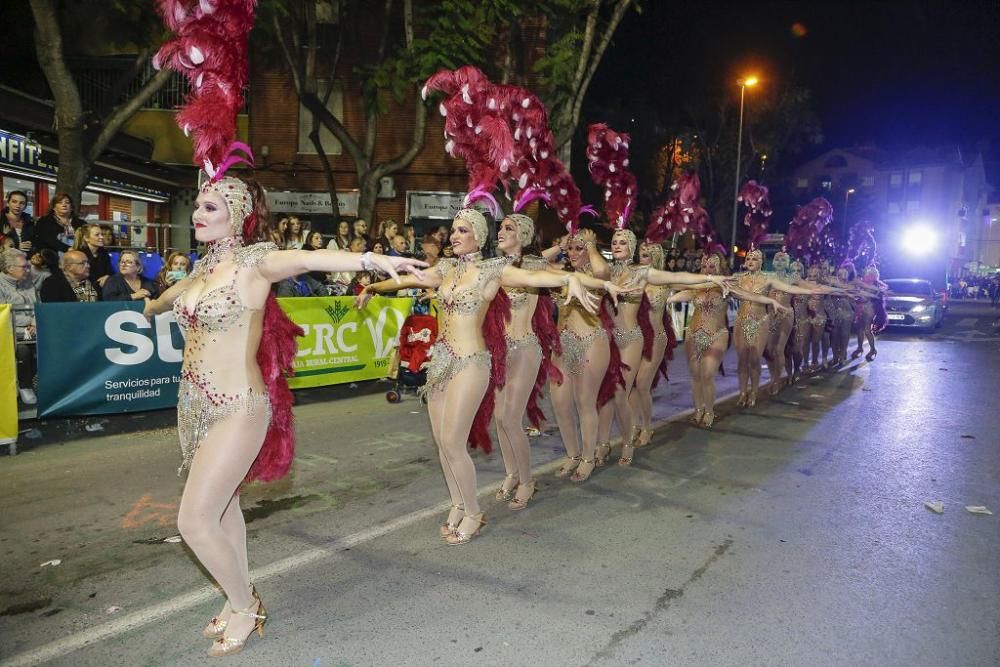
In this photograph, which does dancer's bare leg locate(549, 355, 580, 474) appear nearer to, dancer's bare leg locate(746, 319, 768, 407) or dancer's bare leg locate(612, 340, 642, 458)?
dancer's bare leg locate(612, 340, 642, 458)

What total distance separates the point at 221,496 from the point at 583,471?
3.47 metres

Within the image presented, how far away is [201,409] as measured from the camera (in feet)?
10.8

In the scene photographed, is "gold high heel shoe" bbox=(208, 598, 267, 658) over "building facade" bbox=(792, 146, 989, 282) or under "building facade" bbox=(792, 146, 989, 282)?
under

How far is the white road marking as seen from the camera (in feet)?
10.7

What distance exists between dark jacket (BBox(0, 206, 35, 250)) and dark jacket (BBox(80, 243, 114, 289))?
0.69 meters

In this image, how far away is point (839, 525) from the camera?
5098 millimetres

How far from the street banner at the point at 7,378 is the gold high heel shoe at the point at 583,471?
4.92 metres

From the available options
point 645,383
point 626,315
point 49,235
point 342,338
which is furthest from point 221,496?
point 49,235

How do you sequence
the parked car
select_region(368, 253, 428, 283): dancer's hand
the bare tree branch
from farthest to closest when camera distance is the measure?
the parked car
the bare tree branch
select_region(368, 253, 428, 283): dancer's hand

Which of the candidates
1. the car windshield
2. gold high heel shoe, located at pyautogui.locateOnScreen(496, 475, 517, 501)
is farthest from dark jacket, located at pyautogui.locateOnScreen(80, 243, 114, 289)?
the car windshield

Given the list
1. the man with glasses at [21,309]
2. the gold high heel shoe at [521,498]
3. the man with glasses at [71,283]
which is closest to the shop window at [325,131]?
the man with glasses at [71,283]

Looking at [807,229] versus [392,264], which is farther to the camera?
[807,229]

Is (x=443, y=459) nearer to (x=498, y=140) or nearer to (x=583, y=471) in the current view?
(x=583, y=471)

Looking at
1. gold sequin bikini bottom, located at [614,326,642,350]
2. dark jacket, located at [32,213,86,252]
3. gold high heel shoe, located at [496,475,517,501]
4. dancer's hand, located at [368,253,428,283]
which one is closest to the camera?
dancer's hand, located at [368,253,428,283]
